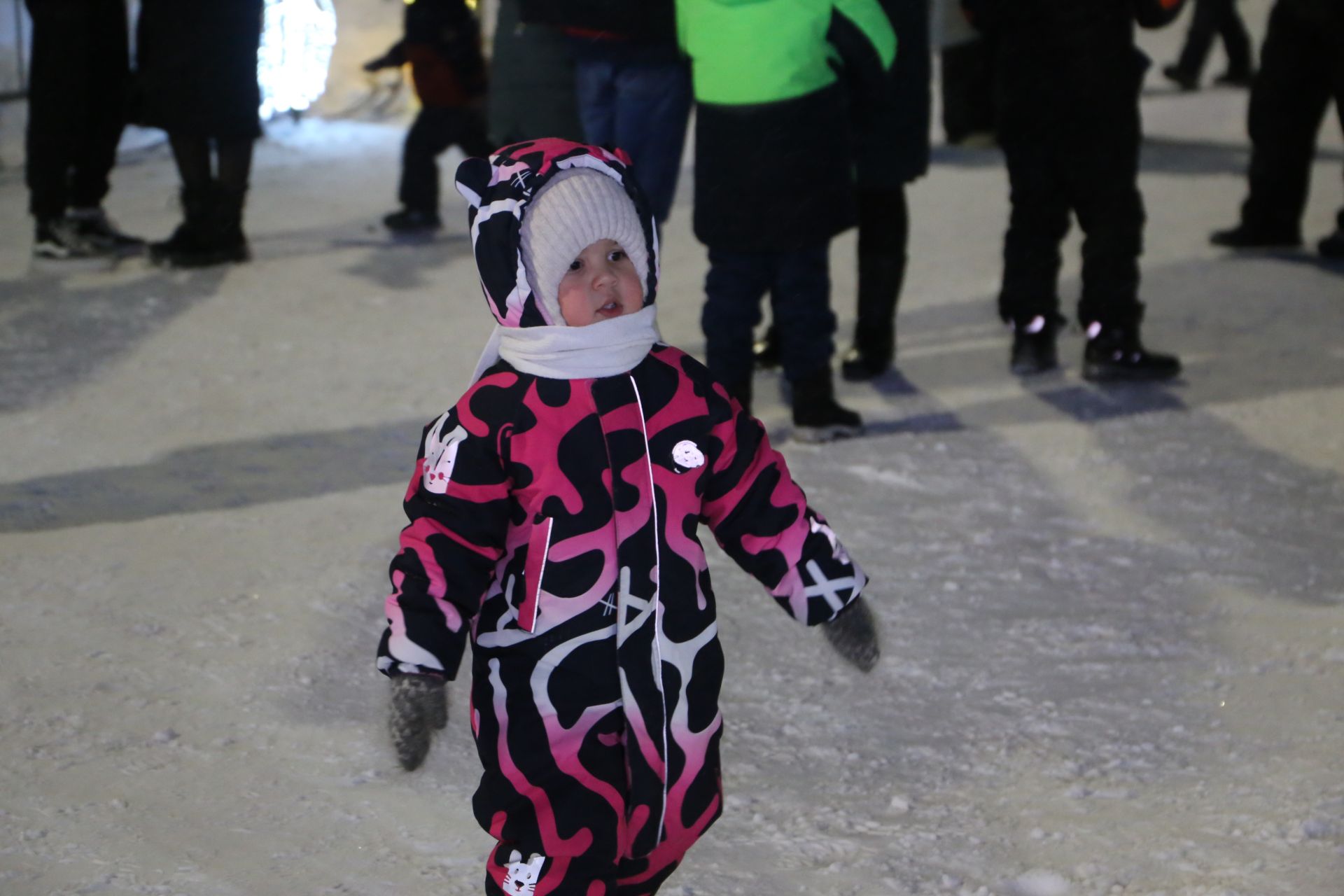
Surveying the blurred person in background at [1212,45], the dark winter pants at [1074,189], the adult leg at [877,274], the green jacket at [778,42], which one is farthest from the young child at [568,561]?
the blurred person in background at [1212,45]

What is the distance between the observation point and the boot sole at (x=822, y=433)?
148 inches

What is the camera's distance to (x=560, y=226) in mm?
1631

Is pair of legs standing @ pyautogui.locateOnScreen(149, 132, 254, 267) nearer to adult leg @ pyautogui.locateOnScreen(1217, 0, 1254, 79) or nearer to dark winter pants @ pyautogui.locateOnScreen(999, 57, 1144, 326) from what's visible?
dark winter pants @ pyautogui.locateOnScreen(999, 57, 1144, 326)

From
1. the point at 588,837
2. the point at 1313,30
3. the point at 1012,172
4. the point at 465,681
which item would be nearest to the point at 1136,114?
the point at 1012,172

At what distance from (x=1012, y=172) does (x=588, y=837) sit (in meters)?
3.01

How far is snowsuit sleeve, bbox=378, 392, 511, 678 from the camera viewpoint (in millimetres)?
1552

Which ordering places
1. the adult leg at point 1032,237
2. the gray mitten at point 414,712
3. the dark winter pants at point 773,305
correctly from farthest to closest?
the adult leg at point 1032,237
the dark winter pants at point 773,305
the gray mitten at point 414,712

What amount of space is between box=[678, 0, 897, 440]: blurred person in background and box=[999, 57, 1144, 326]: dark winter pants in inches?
26.0

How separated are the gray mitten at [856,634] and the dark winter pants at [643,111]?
106 inches

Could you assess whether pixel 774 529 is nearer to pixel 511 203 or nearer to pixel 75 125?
pixel 511 203

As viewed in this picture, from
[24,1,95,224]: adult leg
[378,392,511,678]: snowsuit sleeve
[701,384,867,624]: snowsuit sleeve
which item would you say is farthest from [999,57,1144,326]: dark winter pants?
[24,1,95,224]: adult leg

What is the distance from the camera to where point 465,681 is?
8.45 feet

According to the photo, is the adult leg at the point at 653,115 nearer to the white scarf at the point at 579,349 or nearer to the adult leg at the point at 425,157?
the adult leg at the point at 425,157

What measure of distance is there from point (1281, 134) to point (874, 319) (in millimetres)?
2401
